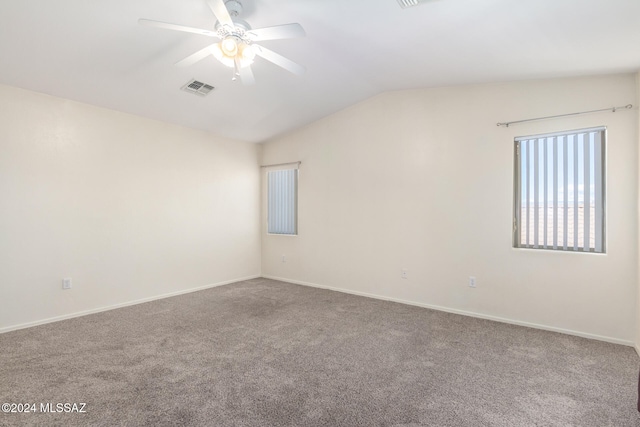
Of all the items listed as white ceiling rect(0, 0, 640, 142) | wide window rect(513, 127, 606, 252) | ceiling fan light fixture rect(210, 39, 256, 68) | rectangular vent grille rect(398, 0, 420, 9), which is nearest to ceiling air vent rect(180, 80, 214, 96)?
white ceiling rect(0, 0, 640, 142)

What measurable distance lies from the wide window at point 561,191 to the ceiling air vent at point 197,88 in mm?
3539

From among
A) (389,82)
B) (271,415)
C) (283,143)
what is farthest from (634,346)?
(283,143)

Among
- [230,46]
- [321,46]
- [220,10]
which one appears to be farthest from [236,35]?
[321,46]

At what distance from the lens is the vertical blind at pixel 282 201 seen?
17.6 ft

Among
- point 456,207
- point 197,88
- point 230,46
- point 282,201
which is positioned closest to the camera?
point 230,46

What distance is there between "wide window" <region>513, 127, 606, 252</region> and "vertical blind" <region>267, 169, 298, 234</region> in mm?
3265

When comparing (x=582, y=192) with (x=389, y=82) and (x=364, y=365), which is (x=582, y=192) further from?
(x=364, y=365)

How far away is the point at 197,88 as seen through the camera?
11.7 feet

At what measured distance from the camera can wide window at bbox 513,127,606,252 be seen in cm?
294

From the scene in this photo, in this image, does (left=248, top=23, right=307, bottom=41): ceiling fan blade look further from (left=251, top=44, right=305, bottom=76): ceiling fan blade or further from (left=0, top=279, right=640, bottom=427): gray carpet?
(left=0, top=279, right=640, bottom=427): gray carpet

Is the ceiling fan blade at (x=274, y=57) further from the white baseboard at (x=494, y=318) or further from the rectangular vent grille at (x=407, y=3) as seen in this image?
the white baseboard at (x=494, y=318)

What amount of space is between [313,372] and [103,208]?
10.7ft

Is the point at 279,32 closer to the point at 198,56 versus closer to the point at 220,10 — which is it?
the point at 220,10

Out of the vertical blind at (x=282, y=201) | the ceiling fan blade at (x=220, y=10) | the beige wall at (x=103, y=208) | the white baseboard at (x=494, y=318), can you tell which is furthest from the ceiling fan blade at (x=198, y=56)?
the white baseboard at (x=494, y=318)
